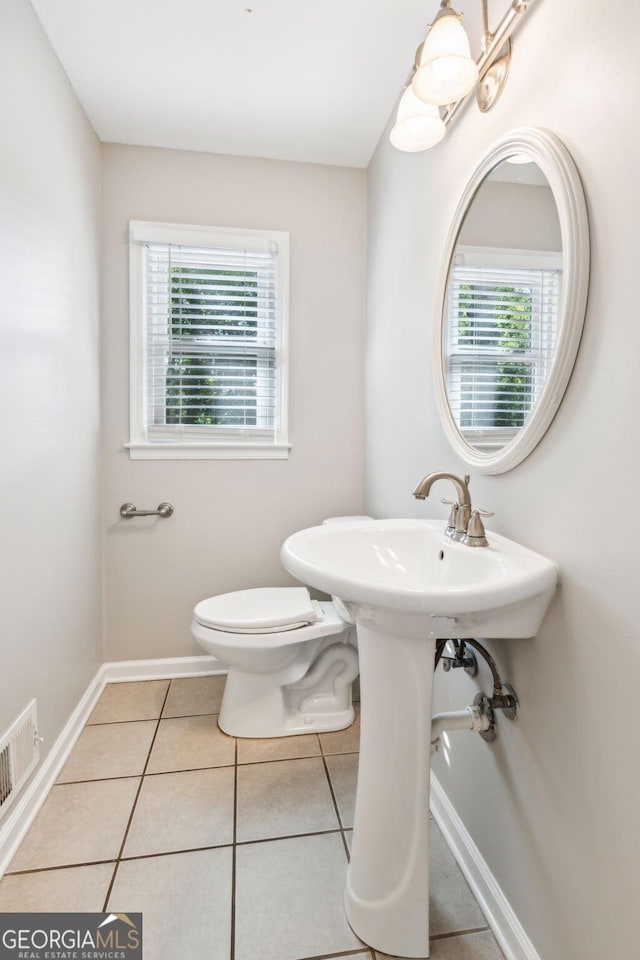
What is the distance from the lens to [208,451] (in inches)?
88.7

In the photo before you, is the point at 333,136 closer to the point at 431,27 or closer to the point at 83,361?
the point at 431,27

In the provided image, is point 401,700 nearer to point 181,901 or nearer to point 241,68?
point 181,901

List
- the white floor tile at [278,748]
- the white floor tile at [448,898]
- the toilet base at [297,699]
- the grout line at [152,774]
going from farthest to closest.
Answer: the toilet base at [297,699], the white floor tile at [278,748], the grout line at [152,774], the white floor tile at [448,898]

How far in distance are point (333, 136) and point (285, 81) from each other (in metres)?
0.35

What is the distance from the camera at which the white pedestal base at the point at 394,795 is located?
1.00 meters

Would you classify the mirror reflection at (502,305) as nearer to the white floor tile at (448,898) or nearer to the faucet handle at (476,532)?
the faucet handle at (476,532)

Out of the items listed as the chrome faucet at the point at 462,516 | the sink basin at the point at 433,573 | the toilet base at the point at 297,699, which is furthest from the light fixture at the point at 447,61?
the toilet base at the point at 297,699

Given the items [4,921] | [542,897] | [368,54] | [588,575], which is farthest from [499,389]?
[4,921]

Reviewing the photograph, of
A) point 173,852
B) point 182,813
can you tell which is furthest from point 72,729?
point 173,852

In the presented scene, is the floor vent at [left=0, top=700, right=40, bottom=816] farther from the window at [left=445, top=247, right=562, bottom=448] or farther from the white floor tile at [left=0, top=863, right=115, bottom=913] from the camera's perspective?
the window at [left=445, top=247, right=562, bottom=448]

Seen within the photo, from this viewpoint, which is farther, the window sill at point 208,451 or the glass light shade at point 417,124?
the window sill at point 208,451

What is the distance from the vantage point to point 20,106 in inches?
54.5

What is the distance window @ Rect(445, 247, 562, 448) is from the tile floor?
117cm

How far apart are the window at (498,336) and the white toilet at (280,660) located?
871 millimetres
